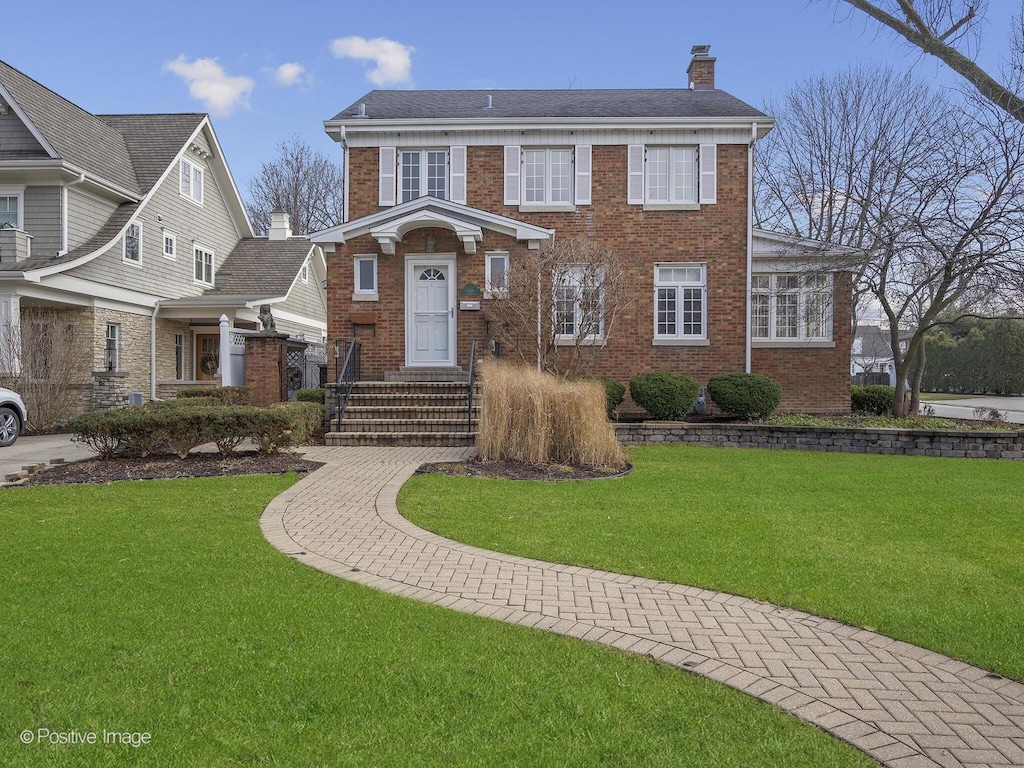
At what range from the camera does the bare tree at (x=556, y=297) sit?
46.1 ft

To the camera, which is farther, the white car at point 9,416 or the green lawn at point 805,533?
the white car at point 9,416

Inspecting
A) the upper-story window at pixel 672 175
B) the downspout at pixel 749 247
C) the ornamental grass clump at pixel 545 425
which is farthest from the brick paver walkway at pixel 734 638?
the upper-story window at pixel 672 175

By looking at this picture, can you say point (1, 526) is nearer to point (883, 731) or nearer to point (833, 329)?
point (883, 731)

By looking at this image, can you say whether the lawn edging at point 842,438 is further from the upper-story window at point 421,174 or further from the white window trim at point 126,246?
the white window trim at point 126,246

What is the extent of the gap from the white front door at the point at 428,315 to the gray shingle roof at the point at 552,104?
3714 mm

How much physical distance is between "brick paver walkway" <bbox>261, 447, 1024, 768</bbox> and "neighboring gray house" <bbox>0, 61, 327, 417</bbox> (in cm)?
1361

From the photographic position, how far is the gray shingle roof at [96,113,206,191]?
21.1m

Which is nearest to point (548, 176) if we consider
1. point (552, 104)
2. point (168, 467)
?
point (552, 104)

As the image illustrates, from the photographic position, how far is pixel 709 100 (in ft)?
56.9

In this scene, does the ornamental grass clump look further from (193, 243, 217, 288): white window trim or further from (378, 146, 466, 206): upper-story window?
(193, 243, 217, 288): white window trim

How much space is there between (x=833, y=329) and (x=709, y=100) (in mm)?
6335

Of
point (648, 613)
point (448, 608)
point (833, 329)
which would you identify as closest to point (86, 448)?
point (448, 608)

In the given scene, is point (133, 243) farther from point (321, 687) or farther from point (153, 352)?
point (321, 687)

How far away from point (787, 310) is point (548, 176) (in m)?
6.45
